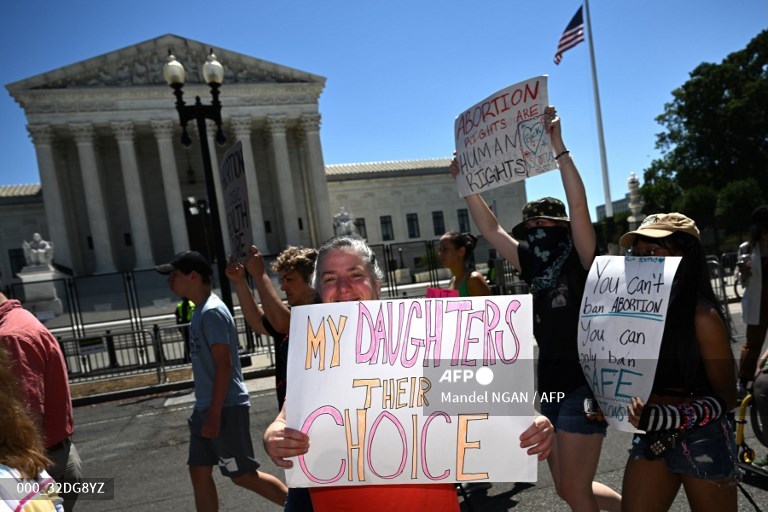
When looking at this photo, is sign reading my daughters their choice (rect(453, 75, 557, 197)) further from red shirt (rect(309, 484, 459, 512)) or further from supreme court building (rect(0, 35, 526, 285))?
supreme court building (rect(0, 35, 526, 285))

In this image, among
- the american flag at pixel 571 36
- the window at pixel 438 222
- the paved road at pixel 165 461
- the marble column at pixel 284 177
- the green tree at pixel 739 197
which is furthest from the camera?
the window at pixel 438 222

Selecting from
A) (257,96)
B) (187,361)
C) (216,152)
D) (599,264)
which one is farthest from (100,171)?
(599,264)

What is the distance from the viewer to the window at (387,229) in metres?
51.1

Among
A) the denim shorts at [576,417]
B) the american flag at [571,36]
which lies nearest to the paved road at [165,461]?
the denim shorts at [576,417]

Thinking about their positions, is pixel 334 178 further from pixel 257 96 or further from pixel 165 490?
pixel 165 490

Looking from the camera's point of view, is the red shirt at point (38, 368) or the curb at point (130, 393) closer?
the red shirt at point (38, 368)

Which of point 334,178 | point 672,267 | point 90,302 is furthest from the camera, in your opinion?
point 334,178

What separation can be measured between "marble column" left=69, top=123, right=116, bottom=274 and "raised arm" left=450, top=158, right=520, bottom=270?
3701cm

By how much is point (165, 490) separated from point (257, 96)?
37.9 m

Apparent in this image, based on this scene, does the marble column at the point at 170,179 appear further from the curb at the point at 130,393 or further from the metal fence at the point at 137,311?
the curb at the point at 130,393

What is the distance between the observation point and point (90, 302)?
28875 mm

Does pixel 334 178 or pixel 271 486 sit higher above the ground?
pixel 334 178

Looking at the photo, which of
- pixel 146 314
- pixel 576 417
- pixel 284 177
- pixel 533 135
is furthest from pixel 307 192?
pixel 576 417

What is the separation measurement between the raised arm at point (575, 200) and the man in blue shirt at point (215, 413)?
7.58ft
